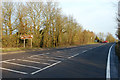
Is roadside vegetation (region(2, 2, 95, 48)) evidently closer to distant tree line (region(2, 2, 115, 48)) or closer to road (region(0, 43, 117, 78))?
distant tree line (region(2, 2, 115, 48))

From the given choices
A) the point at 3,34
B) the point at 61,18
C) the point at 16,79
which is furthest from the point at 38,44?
the point at 16,79

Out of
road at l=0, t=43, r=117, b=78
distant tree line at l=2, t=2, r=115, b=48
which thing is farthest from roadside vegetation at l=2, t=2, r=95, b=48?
road at l=0, t=43, r=117, b=78

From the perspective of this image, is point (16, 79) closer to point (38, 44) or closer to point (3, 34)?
point (3, 34)

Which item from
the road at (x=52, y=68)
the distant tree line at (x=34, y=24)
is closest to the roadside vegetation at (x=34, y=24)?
the distant tree line at (x=34, y=24)

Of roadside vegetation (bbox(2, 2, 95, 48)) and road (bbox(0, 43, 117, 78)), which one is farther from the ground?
roadside vegetation (bbox(2, 2, 95, 48))

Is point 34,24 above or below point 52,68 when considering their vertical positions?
above

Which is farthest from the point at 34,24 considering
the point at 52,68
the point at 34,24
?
the point at 52,68

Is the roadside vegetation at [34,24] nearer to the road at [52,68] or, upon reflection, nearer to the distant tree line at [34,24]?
the distant tree line at [34,24]

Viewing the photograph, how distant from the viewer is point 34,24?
29.6 m

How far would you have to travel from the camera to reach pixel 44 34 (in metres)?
30.8

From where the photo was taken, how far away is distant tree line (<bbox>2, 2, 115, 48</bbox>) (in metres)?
25.4

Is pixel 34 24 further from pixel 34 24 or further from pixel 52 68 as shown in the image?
pixel 52 68

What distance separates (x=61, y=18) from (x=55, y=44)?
738 cm

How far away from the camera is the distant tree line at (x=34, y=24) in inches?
1001
